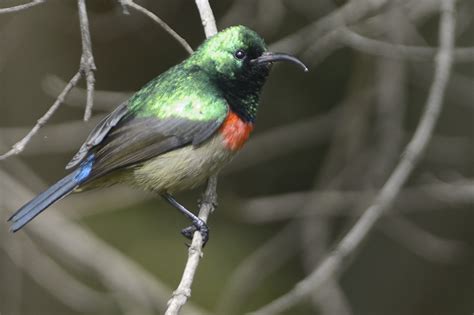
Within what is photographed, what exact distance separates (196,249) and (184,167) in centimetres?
67

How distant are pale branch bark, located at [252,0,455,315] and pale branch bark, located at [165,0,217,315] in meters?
0.50

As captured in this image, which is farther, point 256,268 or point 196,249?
point 256,268

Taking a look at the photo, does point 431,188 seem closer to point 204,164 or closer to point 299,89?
point 204,164

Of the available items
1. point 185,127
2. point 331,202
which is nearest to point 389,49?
point 331,202

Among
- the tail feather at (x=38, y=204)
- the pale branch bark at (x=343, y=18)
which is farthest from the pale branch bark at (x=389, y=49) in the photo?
the tail feather at (x=38, y=204)

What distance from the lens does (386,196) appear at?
4.28 meters

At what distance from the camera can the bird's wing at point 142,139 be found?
4461 mm

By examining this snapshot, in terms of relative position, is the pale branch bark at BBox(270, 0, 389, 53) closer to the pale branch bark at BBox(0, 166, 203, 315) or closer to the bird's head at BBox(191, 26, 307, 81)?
the bird's head at BBox(191, 26, 307, 81)

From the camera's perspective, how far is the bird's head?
179 inches

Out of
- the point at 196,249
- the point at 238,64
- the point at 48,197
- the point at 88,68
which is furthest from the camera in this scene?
the point at 238,64

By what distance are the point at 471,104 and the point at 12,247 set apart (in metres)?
3.65

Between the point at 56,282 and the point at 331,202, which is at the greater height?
the point at 331,202

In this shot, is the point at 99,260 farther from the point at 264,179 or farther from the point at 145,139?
the point at 264,179

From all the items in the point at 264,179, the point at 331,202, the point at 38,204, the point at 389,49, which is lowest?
the point at 38,204
